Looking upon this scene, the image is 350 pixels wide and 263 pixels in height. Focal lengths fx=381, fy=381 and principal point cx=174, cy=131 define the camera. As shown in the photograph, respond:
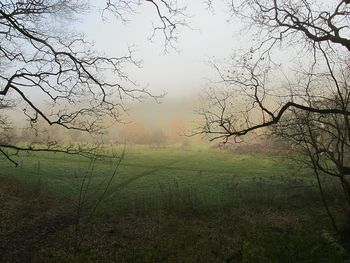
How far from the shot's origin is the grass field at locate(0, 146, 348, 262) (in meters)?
13.1

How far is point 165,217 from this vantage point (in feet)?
62.4

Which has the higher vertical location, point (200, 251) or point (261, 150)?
point (261, 150)

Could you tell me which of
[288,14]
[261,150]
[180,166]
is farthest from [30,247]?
[261,150]

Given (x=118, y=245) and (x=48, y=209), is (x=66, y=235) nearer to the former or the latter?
(x=118, y=245)

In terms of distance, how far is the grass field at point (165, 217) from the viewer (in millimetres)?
13055

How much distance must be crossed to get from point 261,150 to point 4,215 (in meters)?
30.8

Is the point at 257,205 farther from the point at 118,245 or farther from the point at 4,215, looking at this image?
the point at 4,215

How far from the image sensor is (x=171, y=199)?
2103 cm

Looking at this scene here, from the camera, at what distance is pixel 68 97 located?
1306 centimetres

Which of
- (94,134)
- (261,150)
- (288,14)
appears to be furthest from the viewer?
(261,150)

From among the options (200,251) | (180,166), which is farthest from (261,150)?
(200,251)

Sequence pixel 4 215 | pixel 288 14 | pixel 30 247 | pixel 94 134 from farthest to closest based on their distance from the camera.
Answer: pixel 4 215, pixel 30 247, pixel 94 134, pixel 288 14

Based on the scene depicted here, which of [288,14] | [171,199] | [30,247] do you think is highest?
[288,14]

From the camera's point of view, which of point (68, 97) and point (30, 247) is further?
point (30, 247)
